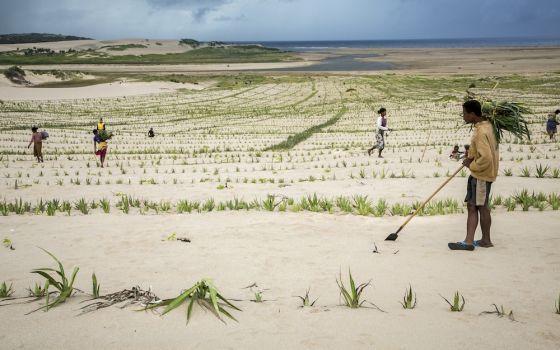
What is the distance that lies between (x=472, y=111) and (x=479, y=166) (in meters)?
0.67

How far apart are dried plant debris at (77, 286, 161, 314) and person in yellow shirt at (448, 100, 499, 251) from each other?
363 cm

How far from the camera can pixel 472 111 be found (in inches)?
220

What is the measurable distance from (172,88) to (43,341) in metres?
48.7

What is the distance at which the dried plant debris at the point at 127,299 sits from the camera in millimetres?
4117

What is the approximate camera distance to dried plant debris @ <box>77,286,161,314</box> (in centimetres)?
412

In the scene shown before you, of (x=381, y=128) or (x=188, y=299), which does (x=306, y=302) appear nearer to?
(x=188, y=299)

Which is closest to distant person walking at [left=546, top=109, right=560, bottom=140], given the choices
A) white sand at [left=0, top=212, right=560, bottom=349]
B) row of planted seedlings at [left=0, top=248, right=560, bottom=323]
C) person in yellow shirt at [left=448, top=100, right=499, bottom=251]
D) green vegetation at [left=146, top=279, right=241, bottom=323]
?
white sand at [left=0, top=212, right=560, bottom=349]

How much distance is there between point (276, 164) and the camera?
48.6 feet

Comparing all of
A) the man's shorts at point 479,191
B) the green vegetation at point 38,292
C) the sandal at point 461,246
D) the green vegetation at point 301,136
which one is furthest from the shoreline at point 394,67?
the green vegetation at point 38,292

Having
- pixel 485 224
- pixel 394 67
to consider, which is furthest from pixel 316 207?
pixel 394 67

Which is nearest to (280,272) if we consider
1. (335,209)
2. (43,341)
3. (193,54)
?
(43,341)

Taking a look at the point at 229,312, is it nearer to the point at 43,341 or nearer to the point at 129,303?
the point at 129,303

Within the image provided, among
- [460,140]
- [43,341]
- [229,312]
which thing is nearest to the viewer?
[43,341]

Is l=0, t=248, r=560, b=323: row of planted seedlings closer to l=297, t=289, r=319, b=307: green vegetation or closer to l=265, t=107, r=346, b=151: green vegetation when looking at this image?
l=297, t=289, r=319, b=307: green vegetation
